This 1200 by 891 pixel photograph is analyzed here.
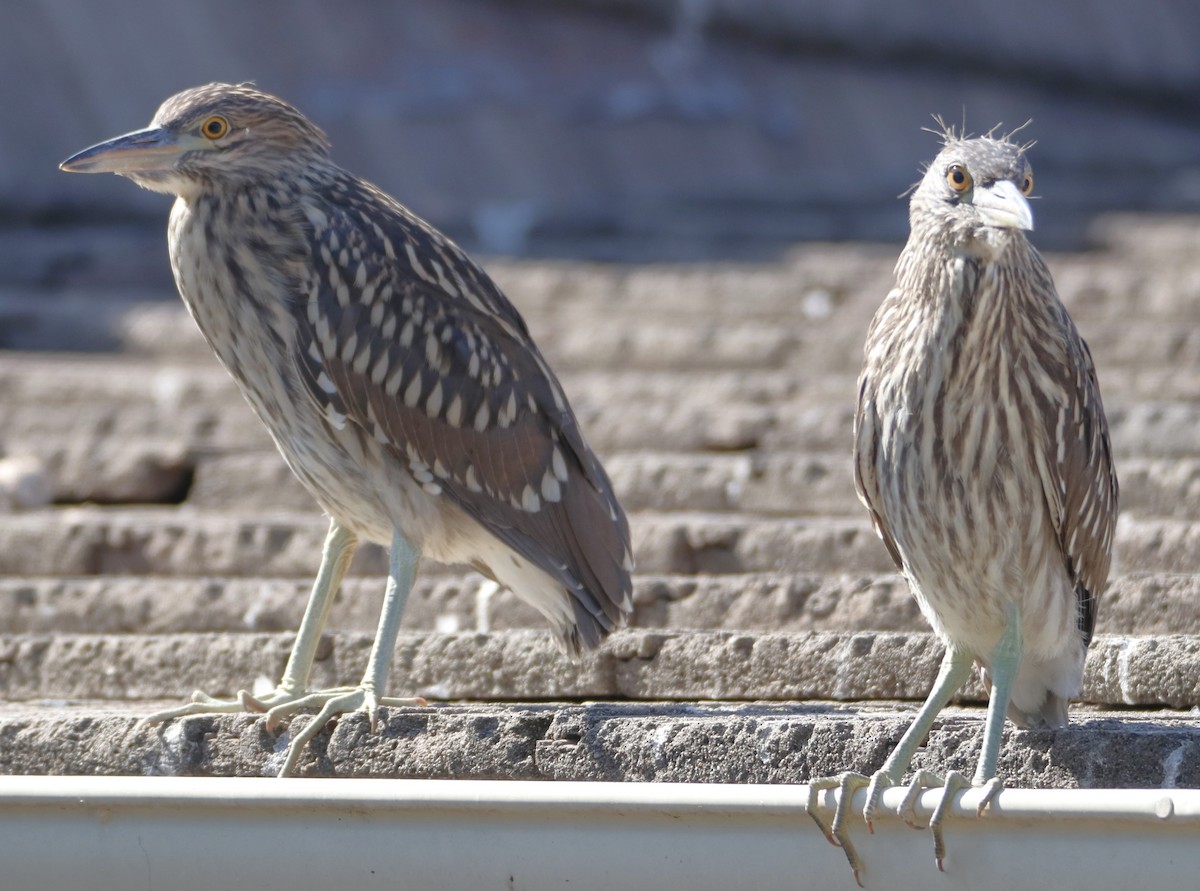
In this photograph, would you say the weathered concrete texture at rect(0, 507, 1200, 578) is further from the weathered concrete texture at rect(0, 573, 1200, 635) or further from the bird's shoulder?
the bird's shoulder

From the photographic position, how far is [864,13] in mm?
8469

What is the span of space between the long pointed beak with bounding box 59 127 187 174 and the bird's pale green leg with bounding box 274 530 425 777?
96 cm

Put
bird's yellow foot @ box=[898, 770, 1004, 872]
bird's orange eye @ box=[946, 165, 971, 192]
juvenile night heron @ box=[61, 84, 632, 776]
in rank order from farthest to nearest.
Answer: juvenile night heron @ box=[61, 84, 632, 776], bird's orange eye @ box=[946, 165, 971, 192], bird's yellow foot @ box=[898, 770, 1004, 872]

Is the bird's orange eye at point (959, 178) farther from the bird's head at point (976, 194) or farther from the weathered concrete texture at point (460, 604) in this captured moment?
the weathered concrete texture at point (460, 604)

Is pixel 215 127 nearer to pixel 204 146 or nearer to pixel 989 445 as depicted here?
pixel 204 146

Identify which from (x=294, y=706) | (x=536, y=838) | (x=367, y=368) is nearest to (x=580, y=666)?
(x=294, y=706)

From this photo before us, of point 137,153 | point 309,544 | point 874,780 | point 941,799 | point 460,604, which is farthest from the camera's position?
point 309,544

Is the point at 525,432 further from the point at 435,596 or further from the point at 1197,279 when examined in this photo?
the point at 1197,279

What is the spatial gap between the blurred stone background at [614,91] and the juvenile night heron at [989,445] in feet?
14.8

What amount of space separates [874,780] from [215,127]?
2039 mm

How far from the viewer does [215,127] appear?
3949mm

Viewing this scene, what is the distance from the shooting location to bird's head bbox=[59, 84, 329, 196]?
391 cm

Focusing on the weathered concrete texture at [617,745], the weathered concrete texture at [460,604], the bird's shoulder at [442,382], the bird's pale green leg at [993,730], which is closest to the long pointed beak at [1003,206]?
the bird's pale green leg at [993,730]

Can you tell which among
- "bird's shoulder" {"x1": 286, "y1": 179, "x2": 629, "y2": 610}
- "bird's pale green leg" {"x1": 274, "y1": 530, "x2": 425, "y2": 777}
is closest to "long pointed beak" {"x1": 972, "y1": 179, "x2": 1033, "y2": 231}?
"bird's shoulder" {"x1": 286, "y1": 179, "x2": 629, "y2": 610}
